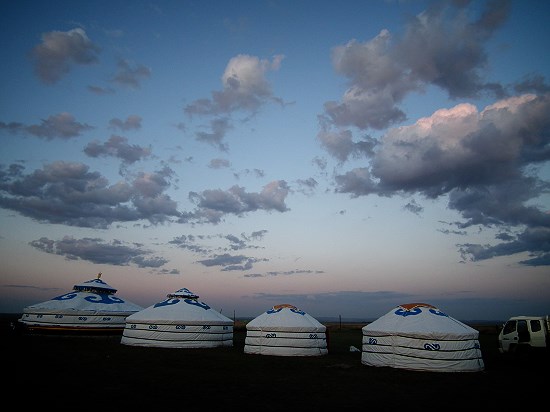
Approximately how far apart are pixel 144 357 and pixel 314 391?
29.2 feet

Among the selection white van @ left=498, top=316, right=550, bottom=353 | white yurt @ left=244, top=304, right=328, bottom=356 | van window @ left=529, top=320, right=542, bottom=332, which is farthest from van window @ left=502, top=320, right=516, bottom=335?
white yurt @ left=244, top=304, right=328, bottom=356

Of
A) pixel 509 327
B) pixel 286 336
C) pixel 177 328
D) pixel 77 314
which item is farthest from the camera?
pixel 77 314

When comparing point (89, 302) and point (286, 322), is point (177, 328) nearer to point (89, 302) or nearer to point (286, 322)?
point (286, 322)

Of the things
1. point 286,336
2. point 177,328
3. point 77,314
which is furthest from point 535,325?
point 77,314

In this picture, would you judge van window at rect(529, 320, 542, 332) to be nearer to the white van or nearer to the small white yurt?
the white van

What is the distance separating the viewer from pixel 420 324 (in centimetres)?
1301

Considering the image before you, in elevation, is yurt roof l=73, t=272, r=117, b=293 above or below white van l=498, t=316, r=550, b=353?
above

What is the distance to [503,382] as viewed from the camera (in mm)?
10805

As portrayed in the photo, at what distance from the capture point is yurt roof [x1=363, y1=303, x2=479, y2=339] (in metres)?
12.5

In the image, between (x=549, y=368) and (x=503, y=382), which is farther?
(x=549, y=368)

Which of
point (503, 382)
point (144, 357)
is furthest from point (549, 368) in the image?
point (144, 357)

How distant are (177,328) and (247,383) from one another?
10.7m

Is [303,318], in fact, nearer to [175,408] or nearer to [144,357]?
[144,357]

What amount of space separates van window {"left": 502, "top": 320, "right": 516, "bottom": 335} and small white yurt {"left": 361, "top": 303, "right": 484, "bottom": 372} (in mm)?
4833
